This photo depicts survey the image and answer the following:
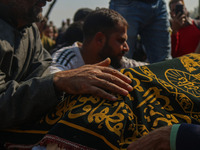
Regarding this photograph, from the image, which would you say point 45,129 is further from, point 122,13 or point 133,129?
point 122,13

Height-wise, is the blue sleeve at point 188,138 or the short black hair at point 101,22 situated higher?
the short black hair at point 101,22

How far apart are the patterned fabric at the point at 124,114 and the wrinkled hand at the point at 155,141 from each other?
0.10 meters

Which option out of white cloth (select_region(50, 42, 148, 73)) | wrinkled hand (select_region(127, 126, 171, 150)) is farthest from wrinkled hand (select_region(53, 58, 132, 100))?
white cloth (select_region(50, 42, 148, 73))

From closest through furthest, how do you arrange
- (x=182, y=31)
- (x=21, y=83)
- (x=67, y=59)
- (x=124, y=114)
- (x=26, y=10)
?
(x=124, y=114)
(x=21, y=83)
(x=26, y=10)
(x=67, y=59)
(x=182, y=31)

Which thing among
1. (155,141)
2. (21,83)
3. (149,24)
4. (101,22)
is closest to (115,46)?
(101,22)

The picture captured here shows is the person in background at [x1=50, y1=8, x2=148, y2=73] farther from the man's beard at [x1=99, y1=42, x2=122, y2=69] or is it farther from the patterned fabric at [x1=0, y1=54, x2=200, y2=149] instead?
the patterned fabric at [x1=0, y1=54, x2=200, y2=149]

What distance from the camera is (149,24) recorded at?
343cm

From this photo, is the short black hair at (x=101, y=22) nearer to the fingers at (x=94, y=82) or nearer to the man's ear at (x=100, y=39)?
the man's ear at (x=100, y=39)

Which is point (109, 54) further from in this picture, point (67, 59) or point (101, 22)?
point (67, 59)

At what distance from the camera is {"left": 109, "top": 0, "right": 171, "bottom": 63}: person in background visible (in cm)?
319

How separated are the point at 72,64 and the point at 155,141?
62.3 inches

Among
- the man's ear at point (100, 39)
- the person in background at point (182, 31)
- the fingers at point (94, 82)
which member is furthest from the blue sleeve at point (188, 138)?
the person in background at point (182, 31)

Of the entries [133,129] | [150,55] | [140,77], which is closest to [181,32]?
[150,55]

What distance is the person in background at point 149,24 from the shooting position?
319 centimetres
